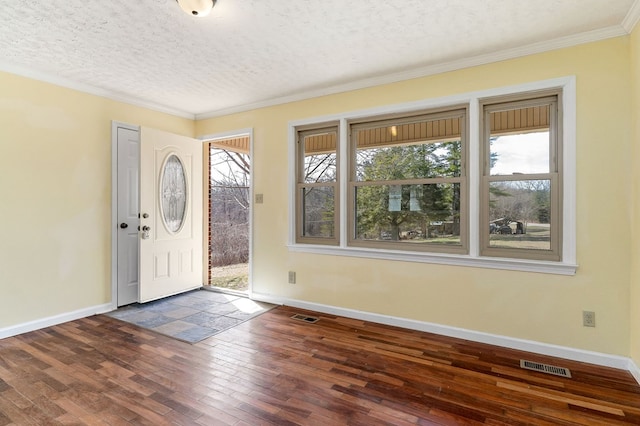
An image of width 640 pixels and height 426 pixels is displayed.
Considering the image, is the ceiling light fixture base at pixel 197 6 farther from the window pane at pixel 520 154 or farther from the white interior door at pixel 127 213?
the window pane at pixel 520 154

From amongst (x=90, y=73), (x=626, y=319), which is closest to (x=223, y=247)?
(x=90, y=73)

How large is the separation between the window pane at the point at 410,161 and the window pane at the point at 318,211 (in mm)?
471

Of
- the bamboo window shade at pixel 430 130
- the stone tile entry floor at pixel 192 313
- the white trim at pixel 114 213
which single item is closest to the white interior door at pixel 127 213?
the white trim at pixel 114 213

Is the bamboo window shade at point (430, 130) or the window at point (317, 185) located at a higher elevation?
the bamboo window shade at point (430, 130)

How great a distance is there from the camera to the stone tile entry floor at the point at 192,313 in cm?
325

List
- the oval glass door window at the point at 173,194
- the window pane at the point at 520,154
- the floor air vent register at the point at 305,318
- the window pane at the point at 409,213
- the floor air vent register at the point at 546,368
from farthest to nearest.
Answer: the oval glass door window at the point at 173,194, the floor air vent register at the point at 305,318, the window pane at the point at 409,213, the window pane at the point at 520,154, the floor air vent register at the point at 546,368

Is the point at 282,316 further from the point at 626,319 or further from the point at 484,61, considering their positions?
the point at 484,61

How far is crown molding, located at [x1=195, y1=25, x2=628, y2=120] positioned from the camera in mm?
2544

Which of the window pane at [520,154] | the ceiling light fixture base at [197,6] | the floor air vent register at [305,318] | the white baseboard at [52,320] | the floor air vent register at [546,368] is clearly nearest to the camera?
the ceiling light fixture base at [197,6]

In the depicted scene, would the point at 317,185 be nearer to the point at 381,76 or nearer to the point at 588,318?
the point at 381,76

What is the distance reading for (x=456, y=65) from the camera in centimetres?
305

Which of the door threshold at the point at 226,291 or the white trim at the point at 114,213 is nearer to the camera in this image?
the white trim at the point at 114,213

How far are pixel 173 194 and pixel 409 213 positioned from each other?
3111 millimetres

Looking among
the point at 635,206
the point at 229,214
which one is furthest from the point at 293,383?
the point at 229,214
